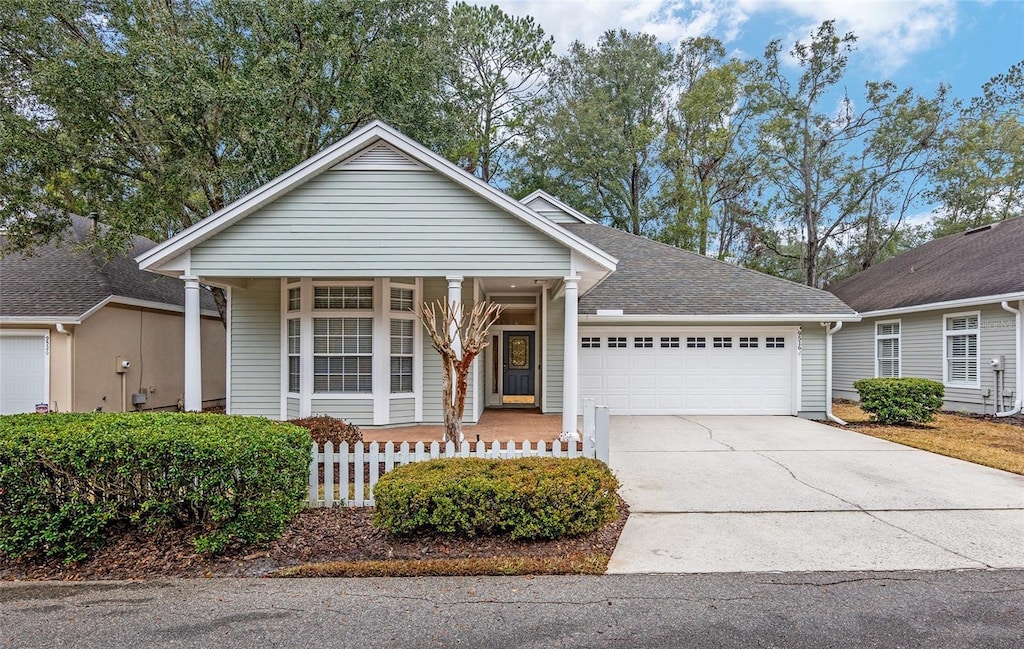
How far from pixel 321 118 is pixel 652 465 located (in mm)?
12067

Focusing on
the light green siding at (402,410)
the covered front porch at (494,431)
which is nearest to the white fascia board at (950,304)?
the covered front porch at (494,431)

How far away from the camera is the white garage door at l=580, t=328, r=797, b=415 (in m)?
12.2

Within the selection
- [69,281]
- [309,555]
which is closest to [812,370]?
[309,555]

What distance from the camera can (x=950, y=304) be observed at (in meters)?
12.7

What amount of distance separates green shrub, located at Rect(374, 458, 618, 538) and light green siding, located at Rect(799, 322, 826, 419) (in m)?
9.62

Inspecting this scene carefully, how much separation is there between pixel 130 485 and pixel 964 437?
41.4 feet

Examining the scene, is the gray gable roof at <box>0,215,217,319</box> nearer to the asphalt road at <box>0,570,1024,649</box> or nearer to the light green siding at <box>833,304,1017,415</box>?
the asphalt road at <box>0,570,1024,649</box>

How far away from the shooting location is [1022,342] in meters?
11.3

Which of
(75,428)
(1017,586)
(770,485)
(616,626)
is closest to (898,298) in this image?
(770,485)

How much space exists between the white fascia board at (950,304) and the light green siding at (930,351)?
0.32 m

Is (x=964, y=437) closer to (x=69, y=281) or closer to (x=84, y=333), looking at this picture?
(x=84, y=333)

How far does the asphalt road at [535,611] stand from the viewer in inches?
122

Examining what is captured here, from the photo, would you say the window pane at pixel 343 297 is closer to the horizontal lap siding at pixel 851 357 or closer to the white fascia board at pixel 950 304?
the white fascia board at pixel 950 304

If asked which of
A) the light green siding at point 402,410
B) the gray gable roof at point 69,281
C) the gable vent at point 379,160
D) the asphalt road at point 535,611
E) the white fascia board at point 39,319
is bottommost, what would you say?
the asphalt road at point 535,611
